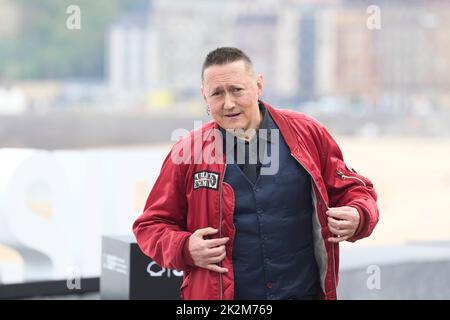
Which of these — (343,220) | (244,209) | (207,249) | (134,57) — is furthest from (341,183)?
(134,57)

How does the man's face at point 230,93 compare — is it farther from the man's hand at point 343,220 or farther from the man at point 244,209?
the man's hand at point 343,220

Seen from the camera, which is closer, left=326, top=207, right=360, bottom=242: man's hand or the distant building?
left=326, top=207, right=360, bottom=242: man's hand

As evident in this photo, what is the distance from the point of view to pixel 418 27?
1334 cm

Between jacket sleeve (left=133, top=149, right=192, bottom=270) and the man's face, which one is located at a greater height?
the man's face

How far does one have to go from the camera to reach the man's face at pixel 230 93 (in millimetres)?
1719

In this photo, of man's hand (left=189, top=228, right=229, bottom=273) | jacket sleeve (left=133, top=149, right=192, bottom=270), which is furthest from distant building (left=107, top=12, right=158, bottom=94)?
man's hand (left=189, top=228, right=229, bottom=273)

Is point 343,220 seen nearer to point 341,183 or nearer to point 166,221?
point 341,183

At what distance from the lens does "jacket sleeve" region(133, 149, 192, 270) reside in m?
1.71

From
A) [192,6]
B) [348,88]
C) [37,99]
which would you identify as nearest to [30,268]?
[37,99]

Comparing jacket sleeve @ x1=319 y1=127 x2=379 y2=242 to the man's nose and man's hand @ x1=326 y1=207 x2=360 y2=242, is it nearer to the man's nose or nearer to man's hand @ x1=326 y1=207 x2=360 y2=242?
man's hand @ x1=326 y1=207 x2=360 y2=242

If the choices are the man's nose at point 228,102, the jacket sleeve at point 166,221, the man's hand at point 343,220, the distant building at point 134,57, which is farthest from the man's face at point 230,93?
the distant building at point 134,57

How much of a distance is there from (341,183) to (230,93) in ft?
1.13

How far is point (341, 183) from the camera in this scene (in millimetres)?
1805

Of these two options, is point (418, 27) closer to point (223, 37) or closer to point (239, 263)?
point (223, 37)
